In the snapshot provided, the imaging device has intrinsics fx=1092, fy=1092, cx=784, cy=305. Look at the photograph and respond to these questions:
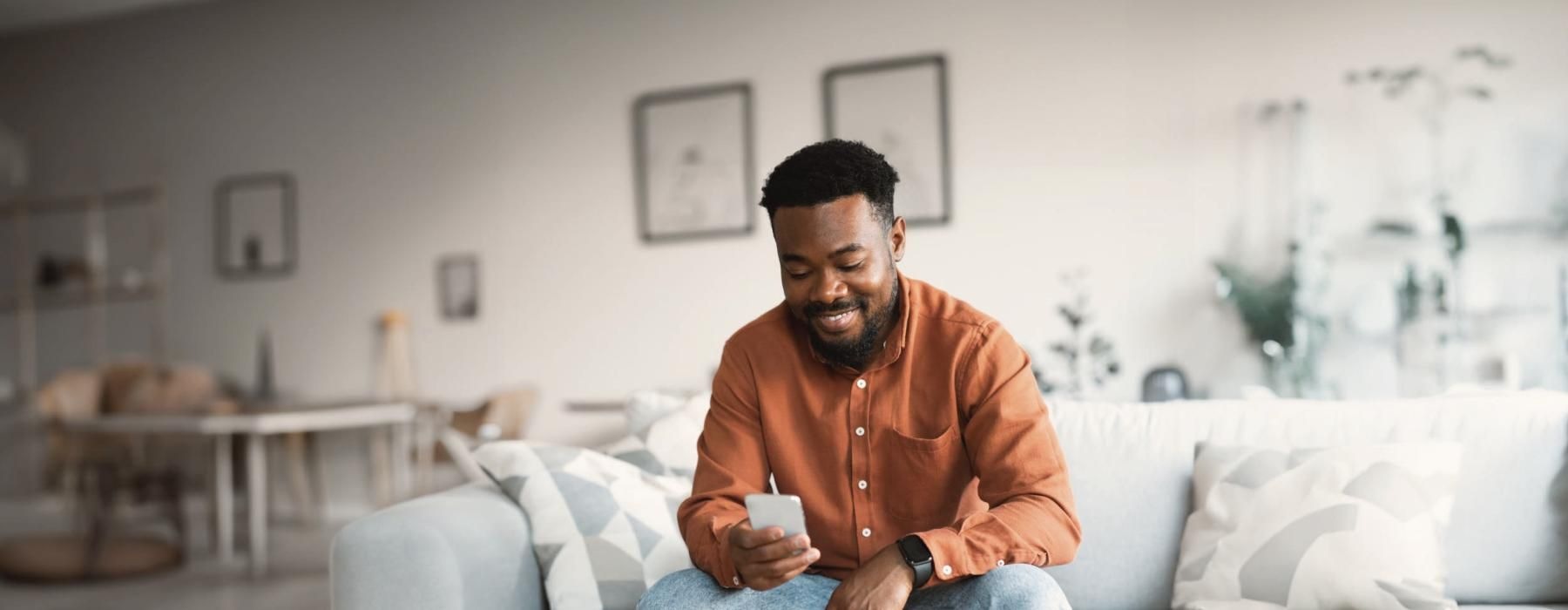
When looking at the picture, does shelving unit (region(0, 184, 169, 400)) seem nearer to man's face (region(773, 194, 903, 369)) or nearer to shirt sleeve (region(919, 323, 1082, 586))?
man's face (region(773, 194, 903, 369))

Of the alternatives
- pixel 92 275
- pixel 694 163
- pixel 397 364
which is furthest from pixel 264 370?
pixel 694 163

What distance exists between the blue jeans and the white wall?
306 centimetres

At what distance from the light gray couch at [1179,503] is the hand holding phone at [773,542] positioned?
0.60 m

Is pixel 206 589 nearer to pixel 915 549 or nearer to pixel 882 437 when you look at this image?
pixel 882 437

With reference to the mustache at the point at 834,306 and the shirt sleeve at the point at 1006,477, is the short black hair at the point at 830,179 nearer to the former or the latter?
the mustache at the point at 834,306

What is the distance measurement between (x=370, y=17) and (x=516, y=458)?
4300 millimetres

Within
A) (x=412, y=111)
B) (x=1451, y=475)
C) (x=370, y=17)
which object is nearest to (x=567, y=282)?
(x=412, y=111)

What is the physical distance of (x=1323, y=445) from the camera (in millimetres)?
2047

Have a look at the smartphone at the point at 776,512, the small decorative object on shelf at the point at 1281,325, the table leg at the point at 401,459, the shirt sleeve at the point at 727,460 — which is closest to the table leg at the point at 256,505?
the table leg at the point at 401,459

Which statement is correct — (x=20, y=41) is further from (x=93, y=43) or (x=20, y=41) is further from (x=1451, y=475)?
(x=1451, y=475)

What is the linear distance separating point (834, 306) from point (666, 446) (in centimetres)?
82

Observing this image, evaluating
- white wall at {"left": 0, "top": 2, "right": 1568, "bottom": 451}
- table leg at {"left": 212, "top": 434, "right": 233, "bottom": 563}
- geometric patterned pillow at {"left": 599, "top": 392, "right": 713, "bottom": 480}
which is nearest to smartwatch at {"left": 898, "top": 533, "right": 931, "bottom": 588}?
geometric patterned pillow at {"left": 599, "top": 392, "right": 713, "bottom": 480}

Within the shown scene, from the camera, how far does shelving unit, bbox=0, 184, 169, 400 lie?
609 cm

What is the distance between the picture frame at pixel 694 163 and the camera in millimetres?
4883
